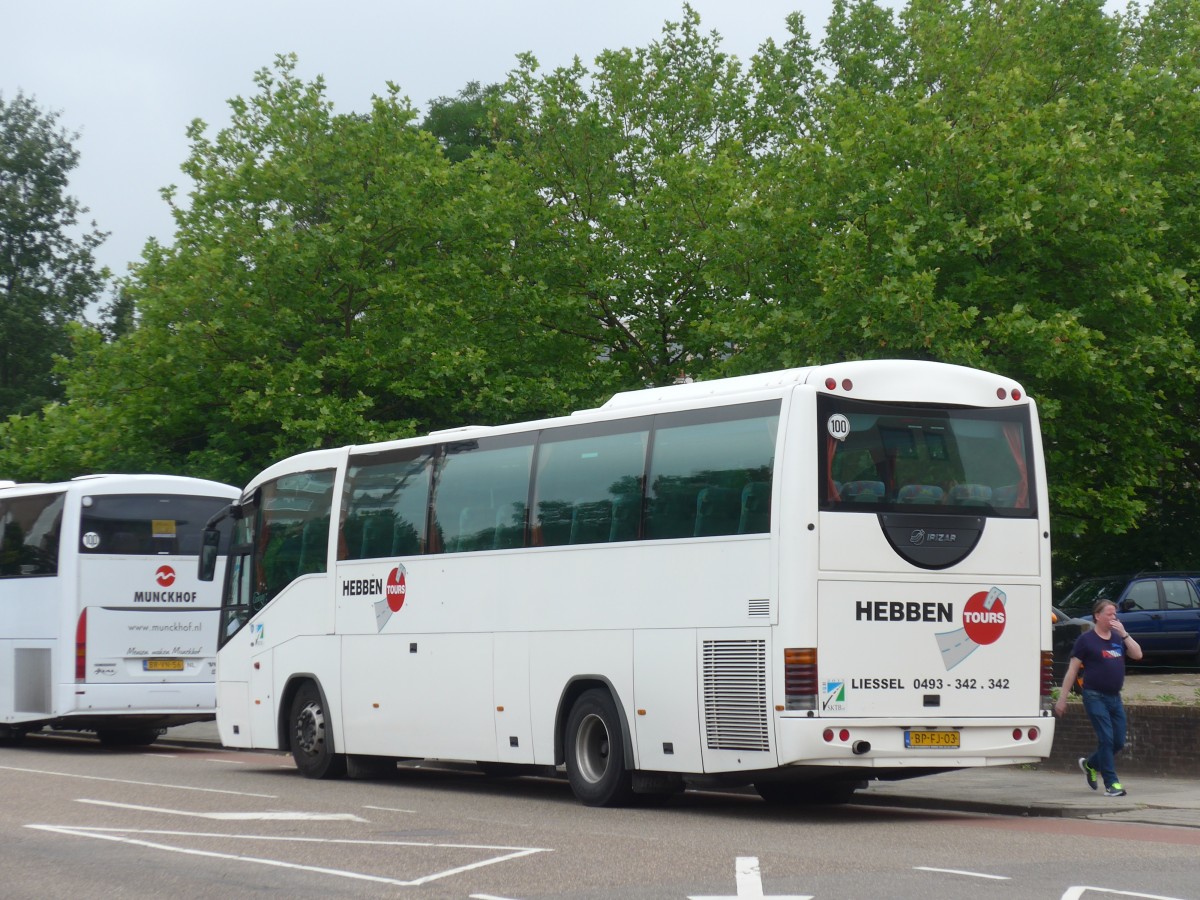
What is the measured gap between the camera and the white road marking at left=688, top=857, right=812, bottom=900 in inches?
356

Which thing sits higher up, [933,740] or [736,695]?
[736,695]

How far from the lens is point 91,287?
2463 inches

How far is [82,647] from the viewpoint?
23078 millimetres

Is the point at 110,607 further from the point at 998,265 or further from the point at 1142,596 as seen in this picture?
the point at 1142,596

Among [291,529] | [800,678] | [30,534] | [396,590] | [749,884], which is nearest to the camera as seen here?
[749,884]

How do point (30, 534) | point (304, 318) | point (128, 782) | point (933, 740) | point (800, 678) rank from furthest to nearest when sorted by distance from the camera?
1. point (304, 318)
2. point (30, 534)
3. point (128, 782)
4. point (933, 740)
5. point (800, 678)

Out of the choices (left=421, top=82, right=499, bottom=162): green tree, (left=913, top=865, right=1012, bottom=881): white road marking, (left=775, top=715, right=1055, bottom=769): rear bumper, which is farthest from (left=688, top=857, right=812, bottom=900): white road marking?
(left=421, top=82, right=499, bottom=162): green tree

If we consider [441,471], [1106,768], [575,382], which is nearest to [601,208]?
[575,382]

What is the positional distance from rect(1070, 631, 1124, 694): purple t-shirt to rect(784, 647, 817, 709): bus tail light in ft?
10.7

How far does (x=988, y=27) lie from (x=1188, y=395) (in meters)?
7.92

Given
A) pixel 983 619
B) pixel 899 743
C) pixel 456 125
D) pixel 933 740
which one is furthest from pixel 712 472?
pixel 456 125

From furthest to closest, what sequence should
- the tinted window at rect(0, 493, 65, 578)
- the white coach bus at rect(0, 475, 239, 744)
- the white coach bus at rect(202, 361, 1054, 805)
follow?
the tinted window at rect(0, 493, 65, 578) → the white coach bus at rect(0, 475, 239, 744) → the white coach bus at rect(202, 361, 1054, 805)

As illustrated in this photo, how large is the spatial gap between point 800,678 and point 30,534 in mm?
14223

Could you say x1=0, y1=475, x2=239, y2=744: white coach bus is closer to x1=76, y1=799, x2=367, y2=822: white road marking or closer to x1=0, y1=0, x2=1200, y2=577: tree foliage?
x1=0, y1=0, x2=1200, y2=577: tree foliage
